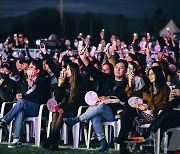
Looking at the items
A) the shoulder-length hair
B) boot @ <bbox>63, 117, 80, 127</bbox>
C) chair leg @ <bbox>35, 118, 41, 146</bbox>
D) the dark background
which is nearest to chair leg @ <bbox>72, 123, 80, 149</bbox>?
boot @ <bbox>63, 117, 80, 127</bbox>

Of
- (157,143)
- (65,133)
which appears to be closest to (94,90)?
(65,133)

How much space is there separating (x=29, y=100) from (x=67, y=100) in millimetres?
782

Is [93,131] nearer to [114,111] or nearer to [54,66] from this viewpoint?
[114,111]

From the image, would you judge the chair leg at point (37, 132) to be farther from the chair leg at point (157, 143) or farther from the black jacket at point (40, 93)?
Answer: the chair leg at point (157, 143)

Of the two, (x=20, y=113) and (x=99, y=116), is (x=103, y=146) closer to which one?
(x=99, y=116)

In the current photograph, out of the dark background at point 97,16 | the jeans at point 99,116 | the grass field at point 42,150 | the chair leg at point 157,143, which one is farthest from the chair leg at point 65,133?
the dark background at point 97,16

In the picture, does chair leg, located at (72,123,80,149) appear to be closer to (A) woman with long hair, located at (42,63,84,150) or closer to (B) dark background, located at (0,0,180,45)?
(A) woman with long hair, located at (42,63,84,150)

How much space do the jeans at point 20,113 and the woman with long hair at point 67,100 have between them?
19.9 inches

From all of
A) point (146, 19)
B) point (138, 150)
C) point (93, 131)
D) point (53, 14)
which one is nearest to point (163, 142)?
point (138, 150)

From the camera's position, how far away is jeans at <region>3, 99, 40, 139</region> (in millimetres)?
13828

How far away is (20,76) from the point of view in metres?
15.4

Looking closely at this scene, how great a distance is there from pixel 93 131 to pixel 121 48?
5755 mm

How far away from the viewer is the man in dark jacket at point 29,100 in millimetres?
13852

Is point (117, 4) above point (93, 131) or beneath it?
above
